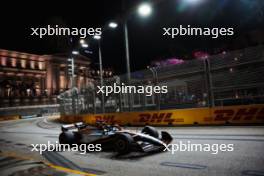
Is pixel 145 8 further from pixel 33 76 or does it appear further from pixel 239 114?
pixel 33 76

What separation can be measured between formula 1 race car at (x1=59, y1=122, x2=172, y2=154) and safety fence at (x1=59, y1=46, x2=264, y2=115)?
19.5 ft

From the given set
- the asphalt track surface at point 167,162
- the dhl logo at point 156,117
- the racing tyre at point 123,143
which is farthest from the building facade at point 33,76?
the racing tyre at point 123,143

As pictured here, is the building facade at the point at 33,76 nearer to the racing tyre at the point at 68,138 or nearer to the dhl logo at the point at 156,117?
the dhl logo at the point at 156,117

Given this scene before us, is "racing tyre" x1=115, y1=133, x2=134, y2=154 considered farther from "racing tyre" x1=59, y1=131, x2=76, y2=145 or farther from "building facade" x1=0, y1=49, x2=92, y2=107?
"building facade" x1=0, y1=49, x2=92, y2=107

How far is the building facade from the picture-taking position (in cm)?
7900

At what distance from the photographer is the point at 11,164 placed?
295 inches

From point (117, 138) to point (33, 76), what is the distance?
3468 inches

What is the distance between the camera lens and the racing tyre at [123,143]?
7.44m

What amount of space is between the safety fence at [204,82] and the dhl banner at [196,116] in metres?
0.24

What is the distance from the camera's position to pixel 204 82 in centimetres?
1408

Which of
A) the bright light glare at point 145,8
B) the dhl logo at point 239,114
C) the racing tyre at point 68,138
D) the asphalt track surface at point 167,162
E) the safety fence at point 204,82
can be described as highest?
the bright light glare at point 145,8

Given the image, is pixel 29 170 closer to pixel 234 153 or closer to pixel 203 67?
pixel 234 153

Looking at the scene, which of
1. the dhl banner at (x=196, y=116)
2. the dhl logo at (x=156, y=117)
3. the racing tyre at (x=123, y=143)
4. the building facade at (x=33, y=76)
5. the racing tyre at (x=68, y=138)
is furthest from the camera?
the building facade at (x=33, y=76)

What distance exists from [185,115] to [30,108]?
58.6m
